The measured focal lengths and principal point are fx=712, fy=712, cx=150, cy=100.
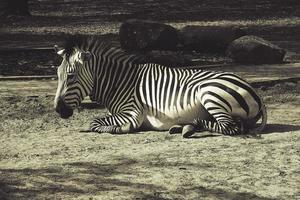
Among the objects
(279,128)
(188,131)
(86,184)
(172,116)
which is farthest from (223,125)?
(86,184)

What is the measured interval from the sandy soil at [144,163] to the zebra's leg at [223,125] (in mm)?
90

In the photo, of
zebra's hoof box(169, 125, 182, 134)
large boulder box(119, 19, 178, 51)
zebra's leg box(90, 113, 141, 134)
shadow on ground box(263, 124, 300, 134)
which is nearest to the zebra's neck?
zebra's leg box(90, 113, 141, 134)

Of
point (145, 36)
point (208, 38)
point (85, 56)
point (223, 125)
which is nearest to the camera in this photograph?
point (223, 125)

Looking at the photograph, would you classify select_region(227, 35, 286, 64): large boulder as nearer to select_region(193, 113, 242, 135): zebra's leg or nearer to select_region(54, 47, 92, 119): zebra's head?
select_region(54, 47, 92, 119): zebra's head

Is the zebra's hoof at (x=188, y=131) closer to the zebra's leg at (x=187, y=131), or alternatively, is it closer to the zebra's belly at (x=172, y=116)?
the zebra's leg at (x=187, y=131)

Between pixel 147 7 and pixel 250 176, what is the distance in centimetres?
2423

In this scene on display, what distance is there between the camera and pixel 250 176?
652 cm

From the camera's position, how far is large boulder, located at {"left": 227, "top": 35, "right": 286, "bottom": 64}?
1438cm

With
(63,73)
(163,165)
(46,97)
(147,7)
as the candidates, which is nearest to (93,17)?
(147,7)

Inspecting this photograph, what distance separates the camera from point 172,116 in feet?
28.9

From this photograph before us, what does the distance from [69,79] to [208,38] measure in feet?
24.3

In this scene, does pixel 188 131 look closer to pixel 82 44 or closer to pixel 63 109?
pixel 63 109

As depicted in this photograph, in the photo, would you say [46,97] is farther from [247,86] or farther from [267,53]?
[267,53]

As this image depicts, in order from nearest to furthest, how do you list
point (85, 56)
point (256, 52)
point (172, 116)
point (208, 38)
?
point (172, 116) < point (85, 56) < point (256, 52) < point (208, 38)
